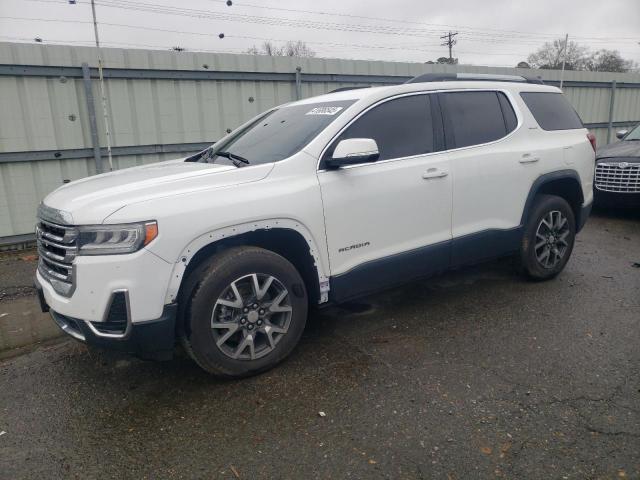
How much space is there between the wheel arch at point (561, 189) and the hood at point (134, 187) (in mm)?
2642

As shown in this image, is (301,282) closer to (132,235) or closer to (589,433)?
(132,235)

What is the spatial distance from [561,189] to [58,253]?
4597 millimetres

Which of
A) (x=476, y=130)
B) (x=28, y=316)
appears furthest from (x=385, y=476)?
(x=28, y=316)

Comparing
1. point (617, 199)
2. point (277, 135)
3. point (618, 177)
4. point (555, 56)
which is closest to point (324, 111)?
point (277, 135)

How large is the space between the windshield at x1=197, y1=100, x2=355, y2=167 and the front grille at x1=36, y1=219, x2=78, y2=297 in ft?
3.99

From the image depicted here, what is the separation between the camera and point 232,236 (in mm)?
3059

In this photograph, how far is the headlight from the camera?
271cm

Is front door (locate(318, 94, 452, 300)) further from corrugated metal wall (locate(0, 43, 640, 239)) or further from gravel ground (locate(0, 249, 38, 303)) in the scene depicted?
corrugated metal wall (locate(0, 43, 640, 239))

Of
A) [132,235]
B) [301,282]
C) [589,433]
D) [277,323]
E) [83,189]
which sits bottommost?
[589,433]

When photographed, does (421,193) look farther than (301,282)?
Yes

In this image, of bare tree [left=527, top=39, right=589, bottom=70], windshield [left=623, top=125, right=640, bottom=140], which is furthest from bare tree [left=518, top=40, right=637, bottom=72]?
windshield [left=623, top=125, right=640, bottom=140]

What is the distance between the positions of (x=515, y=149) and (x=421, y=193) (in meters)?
1.27

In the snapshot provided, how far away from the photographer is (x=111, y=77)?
6.93m

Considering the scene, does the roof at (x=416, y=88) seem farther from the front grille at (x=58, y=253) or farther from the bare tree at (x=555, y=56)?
the bare tree at (x=555, y=56)
